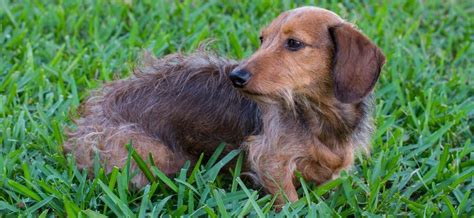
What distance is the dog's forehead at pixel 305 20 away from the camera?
3.79 metres

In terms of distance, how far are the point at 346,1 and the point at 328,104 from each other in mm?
3439

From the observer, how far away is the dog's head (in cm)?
371

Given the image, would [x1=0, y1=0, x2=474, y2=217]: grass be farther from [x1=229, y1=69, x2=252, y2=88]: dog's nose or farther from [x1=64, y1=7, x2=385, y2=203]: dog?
[x1=229, y1=69, x2=252, y2=88]: dog's nose

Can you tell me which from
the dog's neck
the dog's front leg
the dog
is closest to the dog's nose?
the dog

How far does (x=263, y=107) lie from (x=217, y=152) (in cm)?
41

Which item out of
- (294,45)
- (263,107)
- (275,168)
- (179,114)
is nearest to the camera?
(294,45)

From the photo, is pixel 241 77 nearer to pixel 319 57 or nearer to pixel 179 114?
pixel 319 57

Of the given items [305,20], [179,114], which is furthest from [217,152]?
[305,20]

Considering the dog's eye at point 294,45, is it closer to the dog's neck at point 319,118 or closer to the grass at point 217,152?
the dog's neck at point 319,118

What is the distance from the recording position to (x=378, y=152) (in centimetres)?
474

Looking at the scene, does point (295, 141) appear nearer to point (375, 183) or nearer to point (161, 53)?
point (375, 183)

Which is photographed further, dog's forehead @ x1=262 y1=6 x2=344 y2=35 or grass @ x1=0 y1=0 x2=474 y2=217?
grass @ x1=0 y1=0 x2=474 y2=217

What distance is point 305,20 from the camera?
3812 mm

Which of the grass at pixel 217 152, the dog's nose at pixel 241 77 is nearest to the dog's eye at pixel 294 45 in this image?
the dog's nose at pixel 241 77
